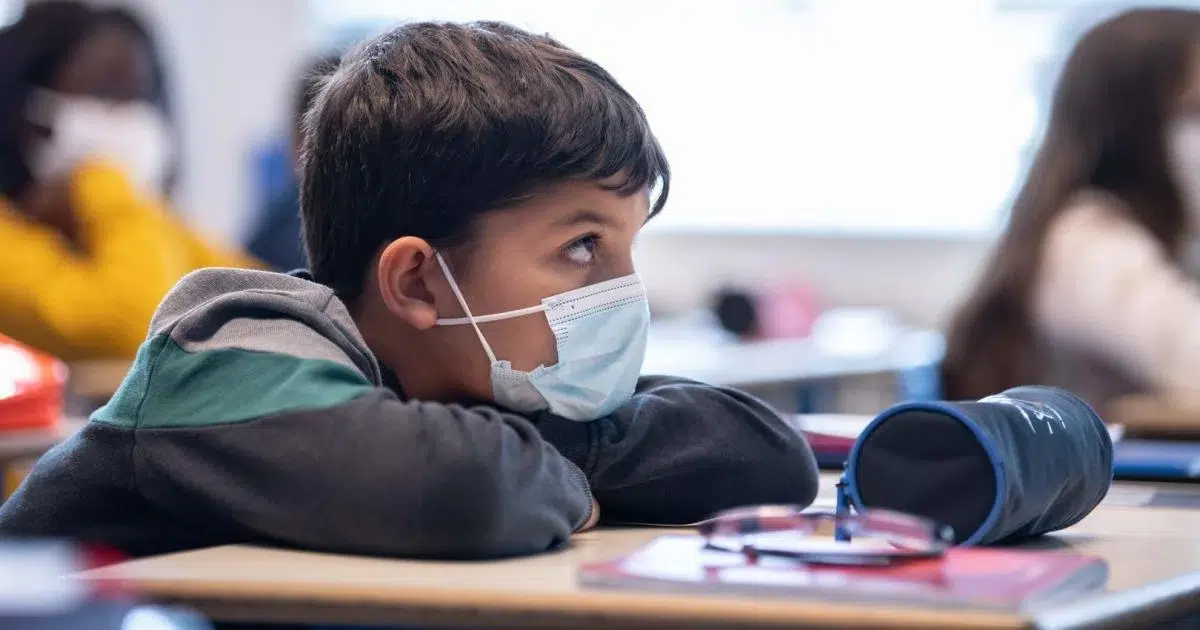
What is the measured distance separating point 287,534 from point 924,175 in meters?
4.66

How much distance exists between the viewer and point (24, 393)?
1.90 m

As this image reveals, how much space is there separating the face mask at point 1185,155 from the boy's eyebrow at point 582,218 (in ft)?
6.28

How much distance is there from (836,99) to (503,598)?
486cm

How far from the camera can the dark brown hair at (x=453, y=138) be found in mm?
1169

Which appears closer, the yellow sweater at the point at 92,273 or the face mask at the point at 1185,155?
the face mask at the point at 1185,155

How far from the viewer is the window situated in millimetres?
5250

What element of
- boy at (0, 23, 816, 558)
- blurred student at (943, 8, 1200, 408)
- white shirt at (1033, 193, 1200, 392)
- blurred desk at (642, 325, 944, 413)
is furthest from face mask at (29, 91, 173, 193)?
boy at (0, 23, 816, 558)

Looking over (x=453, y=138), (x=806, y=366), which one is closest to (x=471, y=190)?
(x=453, y=138)

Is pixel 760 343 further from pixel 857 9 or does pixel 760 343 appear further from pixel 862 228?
pixel 857 9

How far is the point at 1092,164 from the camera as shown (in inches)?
110

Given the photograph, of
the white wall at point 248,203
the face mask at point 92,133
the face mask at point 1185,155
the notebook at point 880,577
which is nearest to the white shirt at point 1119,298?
the face mask at point 1185,155

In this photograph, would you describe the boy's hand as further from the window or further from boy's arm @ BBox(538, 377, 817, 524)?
the window

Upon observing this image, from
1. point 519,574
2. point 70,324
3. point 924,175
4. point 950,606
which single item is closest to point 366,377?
point 519,574

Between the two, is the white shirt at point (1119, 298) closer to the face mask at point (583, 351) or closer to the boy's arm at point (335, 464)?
the face mask at point (583, 351)
